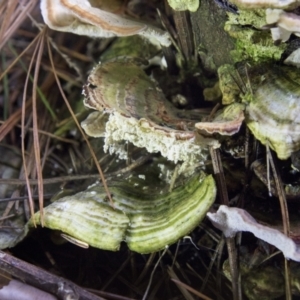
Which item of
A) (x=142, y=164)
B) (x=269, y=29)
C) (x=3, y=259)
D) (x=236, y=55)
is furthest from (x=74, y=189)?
(x=269, y=29)

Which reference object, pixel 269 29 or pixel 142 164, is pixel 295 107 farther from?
pixel 142 164

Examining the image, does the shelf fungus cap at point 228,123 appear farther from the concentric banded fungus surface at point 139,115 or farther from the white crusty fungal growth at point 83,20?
the white crusty fungal growth at point 83,20

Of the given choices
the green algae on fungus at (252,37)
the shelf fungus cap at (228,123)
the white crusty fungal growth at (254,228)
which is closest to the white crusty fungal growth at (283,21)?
the green algae on fungus at (252,37)

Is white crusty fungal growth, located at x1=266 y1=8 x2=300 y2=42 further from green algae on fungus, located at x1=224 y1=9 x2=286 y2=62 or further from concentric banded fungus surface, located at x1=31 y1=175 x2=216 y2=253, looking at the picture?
concentric banded fungus surface, located at x1=31 y1=175 x2=216 y2=253

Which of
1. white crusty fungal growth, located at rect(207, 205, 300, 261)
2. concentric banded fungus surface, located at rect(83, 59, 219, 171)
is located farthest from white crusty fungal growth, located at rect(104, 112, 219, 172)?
white crusty fungal growth, located at rect(207, 205, 300, 261)

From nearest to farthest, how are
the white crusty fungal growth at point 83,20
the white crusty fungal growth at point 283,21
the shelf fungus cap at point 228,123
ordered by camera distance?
the white crusty fungal growth at point 283,21 → the shelf fungus cap at point 228,123 → the white crusty fungal growth at point 83,20

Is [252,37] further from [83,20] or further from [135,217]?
[135,217]
